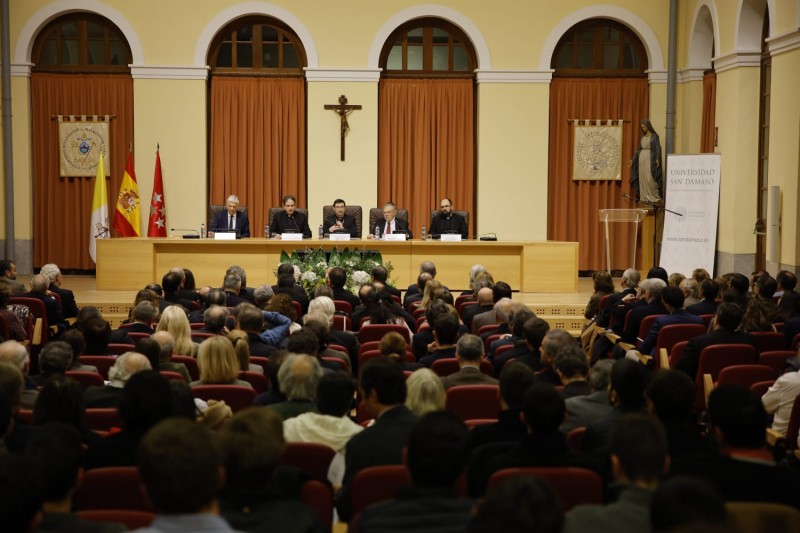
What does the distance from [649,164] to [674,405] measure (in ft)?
35.4

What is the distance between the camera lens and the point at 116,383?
507cm

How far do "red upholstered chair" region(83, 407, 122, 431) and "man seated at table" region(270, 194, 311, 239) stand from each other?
25.9ft

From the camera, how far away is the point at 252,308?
21.9 ft

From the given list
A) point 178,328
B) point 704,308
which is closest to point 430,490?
point 178,328

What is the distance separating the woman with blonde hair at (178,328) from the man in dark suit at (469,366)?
5.85ft

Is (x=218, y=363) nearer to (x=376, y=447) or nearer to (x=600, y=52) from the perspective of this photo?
(x=376, y=447)

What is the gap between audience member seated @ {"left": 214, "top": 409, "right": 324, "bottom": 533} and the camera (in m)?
3.00

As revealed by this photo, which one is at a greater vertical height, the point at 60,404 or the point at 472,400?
Result: the point at 60,404

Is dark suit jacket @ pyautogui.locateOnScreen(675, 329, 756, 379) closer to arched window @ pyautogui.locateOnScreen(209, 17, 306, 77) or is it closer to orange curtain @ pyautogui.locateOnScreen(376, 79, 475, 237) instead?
orange curtain @ pyautogui.locateOnScreen(376, 79, 475, 237)

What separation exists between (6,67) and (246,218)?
4351 millimetres

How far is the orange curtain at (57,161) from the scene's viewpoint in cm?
1467

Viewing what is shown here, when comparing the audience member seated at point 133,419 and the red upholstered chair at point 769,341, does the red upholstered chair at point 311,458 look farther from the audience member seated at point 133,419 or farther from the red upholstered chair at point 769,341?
the red upholstered chair at point 769,341

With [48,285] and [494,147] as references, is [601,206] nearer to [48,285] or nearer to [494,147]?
[494,147]

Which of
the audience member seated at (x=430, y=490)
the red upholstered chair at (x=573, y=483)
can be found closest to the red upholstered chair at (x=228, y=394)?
the red upholstered chair at (x=573, y=483)
